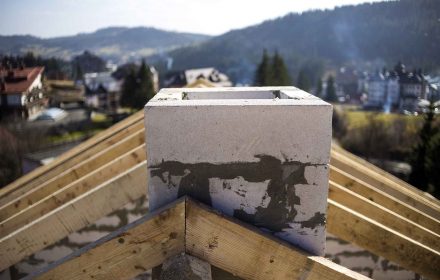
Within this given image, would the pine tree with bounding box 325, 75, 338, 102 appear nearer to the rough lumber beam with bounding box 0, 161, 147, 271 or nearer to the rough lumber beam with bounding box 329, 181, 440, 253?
the rough lumber beam with bounding box 329, 181, 440, 253

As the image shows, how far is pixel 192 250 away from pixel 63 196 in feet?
6.41

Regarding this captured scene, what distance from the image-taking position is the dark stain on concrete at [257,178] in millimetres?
1947

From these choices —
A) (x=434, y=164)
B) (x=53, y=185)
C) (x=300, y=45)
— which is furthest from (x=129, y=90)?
(x=300, y=45)

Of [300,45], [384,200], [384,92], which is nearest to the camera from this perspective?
[384,200]

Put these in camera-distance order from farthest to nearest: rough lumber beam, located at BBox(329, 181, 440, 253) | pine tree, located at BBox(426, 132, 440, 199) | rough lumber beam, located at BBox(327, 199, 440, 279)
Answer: pine tree, located at BBox(426, 132, 440, 199)
rough lumber beam, located at BBox(329, 181, 440, 253)
rough lumber beam, located at BBox(327, 199, 440, 279)

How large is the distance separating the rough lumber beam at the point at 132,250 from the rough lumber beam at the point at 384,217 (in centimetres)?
158

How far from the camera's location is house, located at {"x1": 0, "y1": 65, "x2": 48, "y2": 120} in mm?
12164

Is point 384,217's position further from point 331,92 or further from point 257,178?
point 331,92

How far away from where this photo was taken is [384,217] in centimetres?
301

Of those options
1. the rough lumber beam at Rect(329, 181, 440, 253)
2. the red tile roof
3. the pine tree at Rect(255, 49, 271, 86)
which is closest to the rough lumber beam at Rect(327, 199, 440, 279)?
the rough lumber beam at Rect(329, 181, 440, 253)

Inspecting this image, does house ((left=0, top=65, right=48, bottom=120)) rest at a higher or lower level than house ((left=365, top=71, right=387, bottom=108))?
higher

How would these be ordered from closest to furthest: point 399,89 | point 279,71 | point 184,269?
point 184,269
point 399,89
point 279,71

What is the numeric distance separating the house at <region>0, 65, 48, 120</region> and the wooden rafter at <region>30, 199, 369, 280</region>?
12480mm

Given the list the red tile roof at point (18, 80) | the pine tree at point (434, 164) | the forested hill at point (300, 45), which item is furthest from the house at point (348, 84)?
the red tile roof at point (18, 80)
